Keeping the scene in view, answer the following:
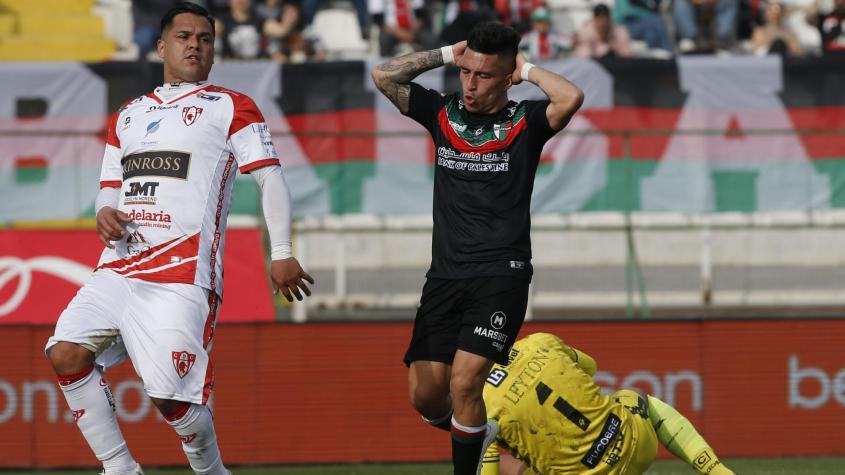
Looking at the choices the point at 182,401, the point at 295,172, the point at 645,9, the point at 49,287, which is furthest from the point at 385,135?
the point at 182,401

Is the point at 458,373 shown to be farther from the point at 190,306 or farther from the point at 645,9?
the point at 645,9

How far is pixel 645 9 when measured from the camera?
17391mm

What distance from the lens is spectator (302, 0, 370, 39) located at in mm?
17656

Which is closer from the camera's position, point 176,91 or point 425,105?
point 176,91

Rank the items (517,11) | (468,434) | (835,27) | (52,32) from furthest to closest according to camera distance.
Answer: (52,32)
(517,11)
(835,27)
(468,434)

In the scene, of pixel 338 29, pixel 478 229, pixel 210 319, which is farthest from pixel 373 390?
pixel 338 29

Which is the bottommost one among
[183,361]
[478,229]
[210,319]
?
[183,361]

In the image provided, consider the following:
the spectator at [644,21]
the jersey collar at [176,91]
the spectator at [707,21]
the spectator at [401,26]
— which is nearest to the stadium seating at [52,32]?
the spectator at [401,26]

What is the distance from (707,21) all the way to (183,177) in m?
12.4

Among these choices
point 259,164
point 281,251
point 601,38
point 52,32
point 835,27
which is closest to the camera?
point 281,251

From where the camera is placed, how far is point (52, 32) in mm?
18531

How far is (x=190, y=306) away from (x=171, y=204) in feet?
1.63

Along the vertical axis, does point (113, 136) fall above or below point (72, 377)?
above

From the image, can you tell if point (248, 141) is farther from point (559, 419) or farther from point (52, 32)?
point (52, 32)
